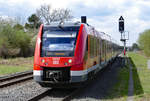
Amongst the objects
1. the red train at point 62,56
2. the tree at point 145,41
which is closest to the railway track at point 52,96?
the red train at point 62,56

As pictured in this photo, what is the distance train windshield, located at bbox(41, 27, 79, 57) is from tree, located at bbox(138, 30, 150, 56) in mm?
53747

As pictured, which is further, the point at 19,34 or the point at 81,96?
the point at 19,34

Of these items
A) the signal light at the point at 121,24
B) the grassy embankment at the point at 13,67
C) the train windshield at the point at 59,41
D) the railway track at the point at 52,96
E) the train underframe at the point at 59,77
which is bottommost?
the railway track at the point at 52,96

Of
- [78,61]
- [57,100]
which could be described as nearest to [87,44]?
[78,61]

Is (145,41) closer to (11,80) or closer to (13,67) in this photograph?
(13,67)

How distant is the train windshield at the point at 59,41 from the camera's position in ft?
33.4

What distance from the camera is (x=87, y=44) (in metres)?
11.1

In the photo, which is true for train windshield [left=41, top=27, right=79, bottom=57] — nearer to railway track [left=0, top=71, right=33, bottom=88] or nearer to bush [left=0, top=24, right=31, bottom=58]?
railway track [left=0, top=71, right=33, bottom=88]

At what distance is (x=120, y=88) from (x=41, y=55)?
4121mm

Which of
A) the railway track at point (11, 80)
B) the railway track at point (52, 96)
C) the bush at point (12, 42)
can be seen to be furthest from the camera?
the bush at point (12, 42)

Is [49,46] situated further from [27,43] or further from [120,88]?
[27,43]

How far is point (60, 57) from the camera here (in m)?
10.0

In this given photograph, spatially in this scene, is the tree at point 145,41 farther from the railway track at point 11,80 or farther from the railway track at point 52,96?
the railway track at point 52,96

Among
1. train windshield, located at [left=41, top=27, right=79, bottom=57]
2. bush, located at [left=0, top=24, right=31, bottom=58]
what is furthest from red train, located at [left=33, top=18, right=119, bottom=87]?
bush, located at [left=0, top=24, right=31, bottom=58]
